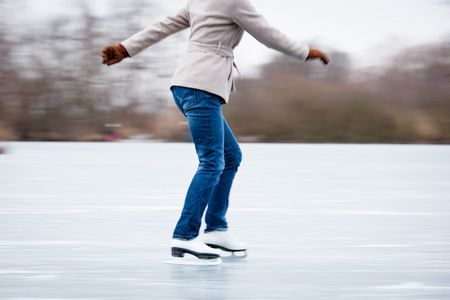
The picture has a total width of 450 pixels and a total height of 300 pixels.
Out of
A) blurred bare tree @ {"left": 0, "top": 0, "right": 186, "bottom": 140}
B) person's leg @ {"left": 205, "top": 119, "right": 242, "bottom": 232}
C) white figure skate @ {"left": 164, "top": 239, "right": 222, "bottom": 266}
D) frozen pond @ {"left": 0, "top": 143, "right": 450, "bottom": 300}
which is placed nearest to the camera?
frozen pond @ {"left": 0, "top": 143, "right": 450, "bottom": 300}

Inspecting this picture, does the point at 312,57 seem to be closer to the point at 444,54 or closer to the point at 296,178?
the point at 296,178

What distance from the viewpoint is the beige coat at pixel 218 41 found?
3.31 metres

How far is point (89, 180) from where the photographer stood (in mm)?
7688

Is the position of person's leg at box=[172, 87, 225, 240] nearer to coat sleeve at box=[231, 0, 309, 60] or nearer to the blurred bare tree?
coat sleeve at box=[231, 0, 309, 60]

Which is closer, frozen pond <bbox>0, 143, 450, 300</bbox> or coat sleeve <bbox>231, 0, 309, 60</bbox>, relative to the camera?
frozen pond <bbox>0, 143, 450, 300</bbox>

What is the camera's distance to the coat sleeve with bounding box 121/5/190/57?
3.47m

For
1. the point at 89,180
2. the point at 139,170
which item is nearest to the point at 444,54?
the point at 139,170

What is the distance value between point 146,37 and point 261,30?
0.55 meters

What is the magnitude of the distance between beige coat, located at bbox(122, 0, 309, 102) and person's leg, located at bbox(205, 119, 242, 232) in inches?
11.7

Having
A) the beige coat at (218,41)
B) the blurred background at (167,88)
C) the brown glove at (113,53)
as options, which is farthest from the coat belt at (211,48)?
the blurred background at (167,88)

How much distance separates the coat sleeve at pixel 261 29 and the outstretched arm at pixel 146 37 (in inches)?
12.3

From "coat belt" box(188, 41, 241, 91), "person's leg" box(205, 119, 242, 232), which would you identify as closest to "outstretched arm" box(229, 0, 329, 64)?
"coat belt" box(188, 41, 241, 91)

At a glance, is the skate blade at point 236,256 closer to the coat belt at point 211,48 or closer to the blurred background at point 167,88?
the coat belt at point 211,48

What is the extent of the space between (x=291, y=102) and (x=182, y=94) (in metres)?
19.0
